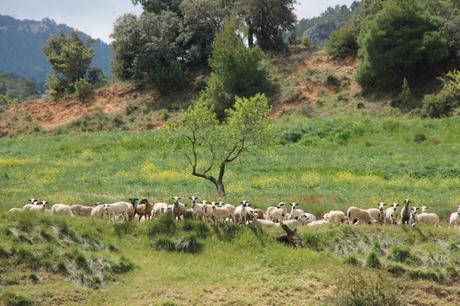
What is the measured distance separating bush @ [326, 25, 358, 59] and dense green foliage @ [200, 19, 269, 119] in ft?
36.7

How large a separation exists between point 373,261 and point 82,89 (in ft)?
202

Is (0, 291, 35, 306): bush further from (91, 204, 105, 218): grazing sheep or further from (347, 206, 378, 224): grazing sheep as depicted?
(347, 206, 378, 224): grazing sheep

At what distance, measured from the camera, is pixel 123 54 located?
7850cm

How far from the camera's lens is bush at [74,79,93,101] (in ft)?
254

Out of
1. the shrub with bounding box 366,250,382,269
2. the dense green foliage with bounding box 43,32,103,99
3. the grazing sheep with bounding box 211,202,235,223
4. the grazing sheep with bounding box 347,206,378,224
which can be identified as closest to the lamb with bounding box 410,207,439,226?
the grazing sheep with bounding box 347,206,378,224

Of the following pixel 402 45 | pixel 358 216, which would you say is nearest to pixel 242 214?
pixel 358 216

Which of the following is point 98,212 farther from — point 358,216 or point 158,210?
point 358,216

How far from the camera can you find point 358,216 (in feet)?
86.8

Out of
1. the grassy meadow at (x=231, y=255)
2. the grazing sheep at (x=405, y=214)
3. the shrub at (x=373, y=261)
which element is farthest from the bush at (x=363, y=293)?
the grazing sheep at (x=405, y=214)

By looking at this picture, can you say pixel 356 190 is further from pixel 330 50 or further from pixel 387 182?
pixel 330 50

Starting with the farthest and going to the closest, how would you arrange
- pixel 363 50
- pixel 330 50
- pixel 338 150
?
pixel 330 50
pixel 363 50
pixel 338 150

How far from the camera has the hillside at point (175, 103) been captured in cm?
6512

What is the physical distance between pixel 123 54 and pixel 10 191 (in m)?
46.3

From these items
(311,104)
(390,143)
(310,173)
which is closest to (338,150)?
(390,143)
